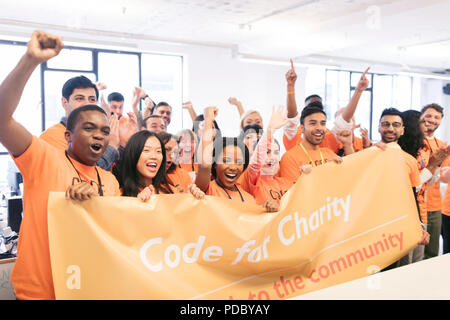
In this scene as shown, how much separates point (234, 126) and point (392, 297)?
8.86 metres

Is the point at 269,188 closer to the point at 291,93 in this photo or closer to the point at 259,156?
the point at 259,156

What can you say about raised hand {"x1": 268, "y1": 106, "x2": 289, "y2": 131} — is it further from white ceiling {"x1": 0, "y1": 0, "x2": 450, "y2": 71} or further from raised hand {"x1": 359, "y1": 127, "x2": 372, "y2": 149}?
white ceiling {"x1": 0, "y1": 0, "x2": 450, "y2": 71}

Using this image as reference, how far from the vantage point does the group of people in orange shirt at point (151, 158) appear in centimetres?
169

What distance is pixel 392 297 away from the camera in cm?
105

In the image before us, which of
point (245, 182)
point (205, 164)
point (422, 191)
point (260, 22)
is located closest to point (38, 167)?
point (205, 164)

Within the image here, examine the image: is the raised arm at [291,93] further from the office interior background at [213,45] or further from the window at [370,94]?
the window at [370,94]

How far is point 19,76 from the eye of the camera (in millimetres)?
1520

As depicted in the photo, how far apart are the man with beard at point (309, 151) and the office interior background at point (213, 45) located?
3.47 m

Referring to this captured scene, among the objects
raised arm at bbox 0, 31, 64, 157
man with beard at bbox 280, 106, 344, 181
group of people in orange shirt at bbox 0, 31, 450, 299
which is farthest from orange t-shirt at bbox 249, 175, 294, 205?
raised arm at bbox 0, 31, 64, 157

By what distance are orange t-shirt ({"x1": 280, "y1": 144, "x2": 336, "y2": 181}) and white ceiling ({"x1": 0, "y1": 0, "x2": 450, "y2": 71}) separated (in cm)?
365

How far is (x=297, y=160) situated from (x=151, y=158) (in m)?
1.13

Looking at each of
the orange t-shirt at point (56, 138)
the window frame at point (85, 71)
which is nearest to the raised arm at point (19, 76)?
the orange t-shirt at point (56, 138)

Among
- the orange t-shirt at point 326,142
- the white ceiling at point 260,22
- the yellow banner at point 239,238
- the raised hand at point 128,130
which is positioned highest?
the white ceiling at point 260,22

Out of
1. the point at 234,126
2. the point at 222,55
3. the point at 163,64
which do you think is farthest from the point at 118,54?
the point at 234,126
